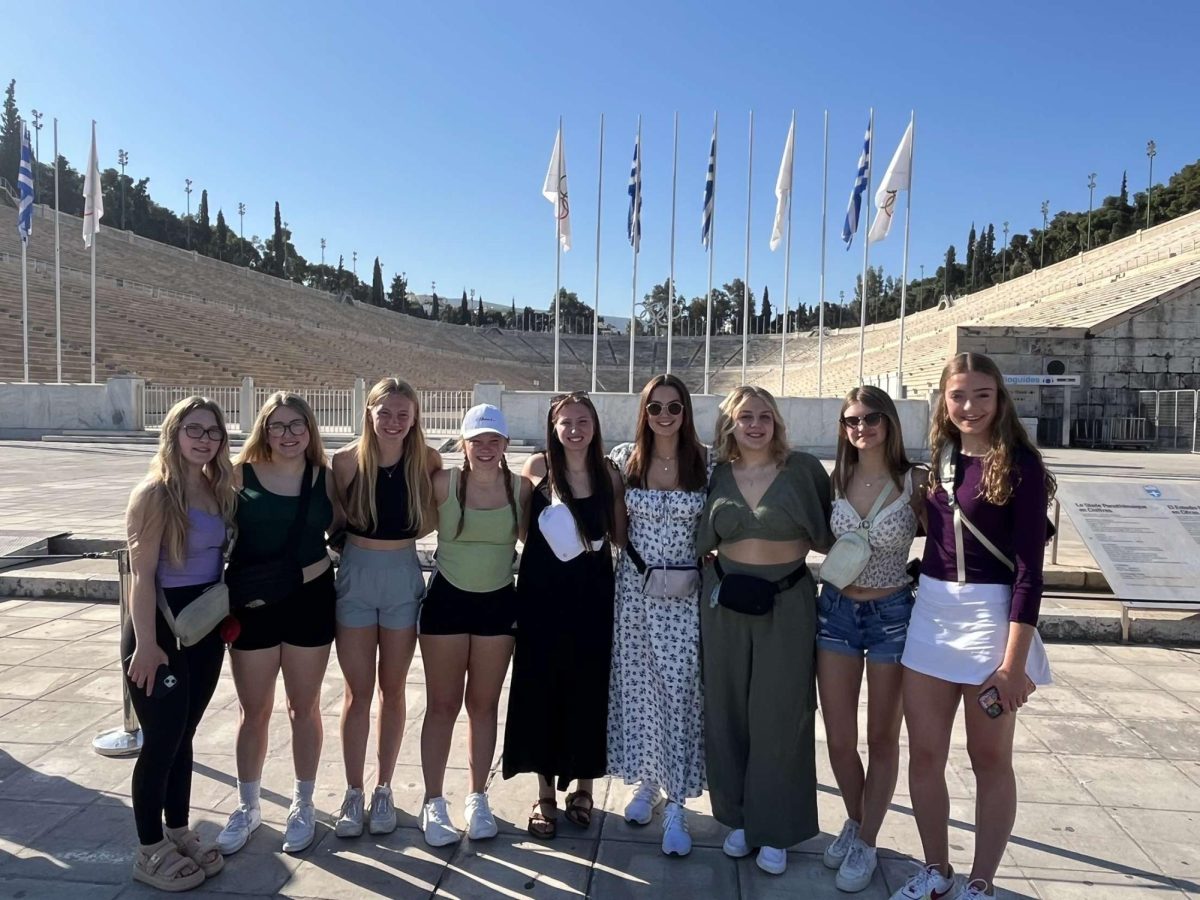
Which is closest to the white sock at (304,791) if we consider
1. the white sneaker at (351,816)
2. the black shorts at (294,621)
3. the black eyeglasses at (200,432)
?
the white sneaker at (351,816)

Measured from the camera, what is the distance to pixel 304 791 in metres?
2.69

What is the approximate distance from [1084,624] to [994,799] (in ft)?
11.8

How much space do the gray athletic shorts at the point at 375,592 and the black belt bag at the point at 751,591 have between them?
1.14 m

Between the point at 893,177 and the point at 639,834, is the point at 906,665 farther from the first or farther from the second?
the point at 893,177

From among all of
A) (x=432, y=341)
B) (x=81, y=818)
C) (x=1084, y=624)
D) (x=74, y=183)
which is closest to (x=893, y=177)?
(x=1084, y=624)

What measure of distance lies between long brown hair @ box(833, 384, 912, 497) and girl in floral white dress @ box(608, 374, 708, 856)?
0.48 m

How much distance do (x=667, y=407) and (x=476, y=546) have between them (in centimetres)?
85

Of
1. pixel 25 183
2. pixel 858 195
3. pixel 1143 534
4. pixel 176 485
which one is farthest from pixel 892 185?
pixel 25 183

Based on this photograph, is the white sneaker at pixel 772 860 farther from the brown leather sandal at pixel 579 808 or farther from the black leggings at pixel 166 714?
the black leggings at pixel 166 714

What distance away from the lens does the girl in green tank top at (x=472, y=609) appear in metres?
2.69

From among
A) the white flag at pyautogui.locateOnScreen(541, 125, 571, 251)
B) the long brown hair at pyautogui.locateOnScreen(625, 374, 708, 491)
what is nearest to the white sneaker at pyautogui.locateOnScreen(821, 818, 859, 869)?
the long brown hair at pyautogui.locateOnScreen(625, 374, 708, 491)

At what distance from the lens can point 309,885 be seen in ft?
7.91

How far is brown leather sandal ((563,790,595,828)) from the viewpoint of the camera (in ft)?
9.14

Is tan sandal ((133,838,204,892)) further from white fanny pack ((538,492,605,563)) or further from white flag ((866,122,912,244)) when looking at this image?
white flag ((866,122,912,244))
